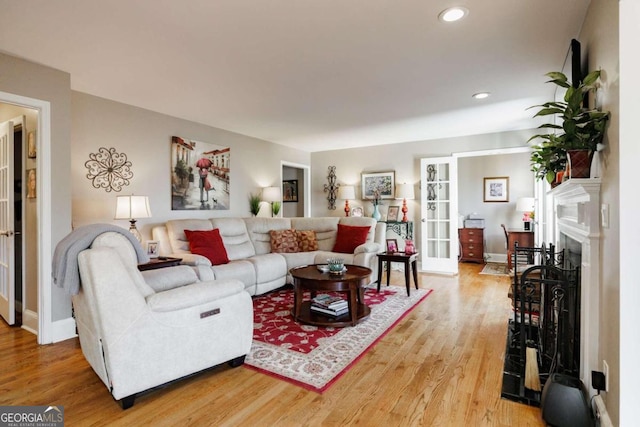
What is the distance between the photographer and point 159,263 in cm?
335

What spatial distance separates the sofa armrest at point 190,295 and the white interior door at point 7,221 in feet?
7.94

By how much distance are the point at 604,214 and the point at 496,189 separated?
615cm

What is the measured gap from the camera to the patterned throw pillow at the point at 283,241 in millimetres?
4875

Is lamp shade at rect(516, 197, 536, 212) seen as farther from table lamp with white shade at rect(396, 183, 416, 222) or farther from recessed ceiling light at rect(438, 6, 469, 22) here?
recessed ceiling light at rect(438, 6, 469, 22)

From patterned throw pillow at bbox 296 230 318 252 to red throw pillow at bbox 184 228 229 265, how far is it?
124 centimetres

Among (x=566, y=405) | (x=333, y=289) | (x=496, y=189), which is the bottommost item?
(x=566, y=405)

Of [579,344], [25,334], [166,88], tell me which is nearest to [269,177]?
[166,88]

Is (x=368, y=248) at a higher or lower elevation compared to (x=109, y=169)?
lower

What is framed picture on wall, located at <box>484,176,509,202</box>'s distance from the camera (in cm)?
715

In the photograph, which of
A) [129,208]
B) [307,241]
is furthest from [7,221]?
[307,241]

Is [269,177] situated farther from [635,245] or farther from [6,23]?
[635,245]

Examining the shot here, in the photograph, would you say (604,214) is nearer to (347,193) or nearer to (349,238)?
(349,238)

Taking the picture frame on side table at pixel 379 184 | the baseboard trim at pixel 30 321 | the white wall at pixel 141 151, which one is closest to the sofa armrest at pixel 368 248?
the picture frame on side table at pixel 379 184

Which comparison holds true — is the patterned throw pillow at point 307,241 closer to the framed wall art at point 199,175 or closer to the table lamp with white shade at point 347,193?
the framed wall art at point 199,175
